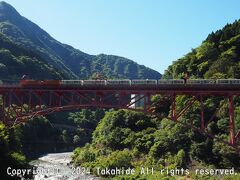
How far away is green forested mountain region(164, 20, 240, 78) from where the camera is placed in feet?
228

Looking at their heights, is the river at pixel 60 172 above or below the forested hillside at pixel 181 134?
below

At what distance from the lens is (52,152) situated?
102 metres

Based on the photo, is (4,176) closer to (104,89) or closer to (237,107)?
(104,89)

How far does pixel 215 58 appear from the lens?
78375 mm

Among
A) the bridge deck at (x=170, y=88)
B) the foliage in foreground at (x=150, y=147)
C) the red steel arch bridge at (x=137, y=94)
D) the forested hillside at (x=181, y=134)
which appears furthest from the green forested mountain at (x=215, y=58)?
the red steel arch bridge at (x=137, y=94)

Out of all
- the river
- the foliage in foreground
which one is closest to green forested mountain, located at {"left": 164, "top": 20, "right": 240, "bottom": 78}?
the foliage in foreground

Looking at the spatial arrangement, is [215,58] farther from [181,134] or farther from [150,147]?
[150,147]

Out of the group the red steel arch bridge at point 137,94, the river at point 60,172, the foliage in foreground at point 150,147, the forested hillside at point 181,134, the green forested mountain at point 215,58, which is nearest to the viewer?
the red steel arch bridge at point 137,94

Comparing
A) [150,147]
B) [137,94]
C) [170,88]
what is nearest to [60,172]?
[150,147]

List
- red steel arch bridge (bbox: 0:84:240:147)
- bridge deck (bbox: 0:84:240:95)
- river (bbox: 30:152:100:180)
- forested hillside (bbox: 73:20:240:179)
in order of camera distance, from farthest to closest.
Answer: river (bbox: 30:152:100:180) < forested hillside (bbox: 73:20:240:179) < bridge deck (bbox: 0:84:240:95) < red steel arch bridge (bbox: 0:84:240:147)

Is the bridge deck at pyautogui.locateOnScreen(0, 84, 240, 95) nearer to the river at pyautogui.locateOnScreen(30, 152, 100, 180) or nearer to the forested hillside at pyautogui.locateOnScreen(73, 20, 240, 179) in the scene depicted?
the forested hillside at pyautogui.locateOnScreen(73, 20, 240, 179)

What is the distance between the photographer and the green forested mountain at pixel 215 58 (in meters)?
69.5

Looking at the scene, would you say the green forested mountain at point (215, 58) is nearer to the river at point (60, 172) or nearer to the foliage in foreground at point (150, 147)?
the foliage in foreground at point (150, 147)

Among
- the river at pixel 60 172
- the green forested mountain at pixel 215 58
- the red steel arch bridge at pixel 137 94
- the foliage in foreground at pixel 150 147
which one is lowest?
the river at pixel 60 172
